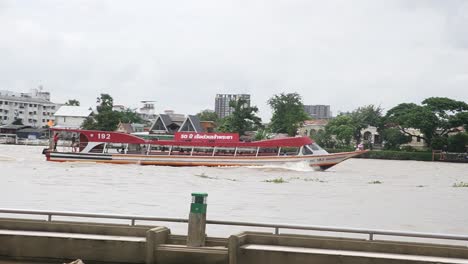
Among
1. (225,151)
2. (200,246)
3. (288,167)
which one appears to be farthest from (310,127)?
(200,246)

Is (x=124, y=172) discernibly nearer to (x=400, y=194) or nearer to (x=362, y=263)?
(x=400, y=194)

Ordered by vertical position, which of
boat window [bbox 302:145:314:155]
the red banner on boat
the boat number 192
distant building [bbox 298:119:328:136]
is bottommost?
boat window [bbox 302:145:314:155]

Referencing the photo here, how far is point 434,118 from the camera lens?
8819 centimetres

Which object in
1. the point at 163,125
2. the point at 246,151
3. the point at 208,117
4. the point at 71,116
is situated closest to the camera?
the point at 246,151

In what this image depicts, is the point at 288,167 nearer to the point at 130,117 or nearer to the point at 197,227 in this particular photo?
the point at 197,227

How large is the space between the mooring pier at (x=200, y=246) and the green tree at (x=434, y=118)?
8180 cm

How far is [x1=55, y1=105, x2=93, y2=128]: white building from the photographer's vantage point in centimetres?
12531

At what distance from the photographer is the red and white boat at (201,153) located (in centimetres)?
4441

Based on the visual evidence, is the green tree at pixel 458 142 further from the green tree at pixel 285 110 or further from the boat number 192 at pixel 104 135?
the boat number 192 at pixel 104 135

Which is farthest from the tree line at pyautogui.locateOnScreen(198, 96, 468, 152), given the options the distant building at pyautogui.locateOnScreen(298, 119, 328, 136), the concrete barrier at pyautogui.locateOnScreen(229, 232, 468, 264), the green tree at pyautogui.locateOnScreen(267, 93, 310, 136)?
the concrete barrier at pyautogui.locateOnScreen(229, 232, 468, 264)

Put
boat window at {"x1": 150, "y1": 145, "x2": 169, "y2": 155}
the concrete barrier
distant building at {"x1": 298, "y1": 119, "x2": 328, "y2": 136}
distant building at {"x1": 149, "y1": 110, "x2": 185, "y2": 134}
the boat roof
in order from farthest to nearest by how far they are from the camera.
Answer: distant building at {"x1": 298, "y1": 119, "x2": 328, "y2": 136}, distant building at {"x1": 149, "y1": 110, "x2": 185, "y2": 134}, boat window at {"x1": 150, "y1": 145, "x2": 169, "y2": 155}, the boat roof, the concrete barrier

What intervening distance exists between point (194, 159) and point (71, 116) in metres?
87.3

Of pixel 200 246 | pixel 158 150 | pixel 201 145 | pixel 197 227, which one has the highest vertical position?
pixel 201 145

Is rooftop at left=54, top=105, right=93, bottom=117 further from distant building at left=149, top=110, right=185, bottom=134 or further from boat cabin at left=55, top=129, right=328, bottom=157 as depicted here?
boat cabin at left=55, top=129, right=328, bottom=157
